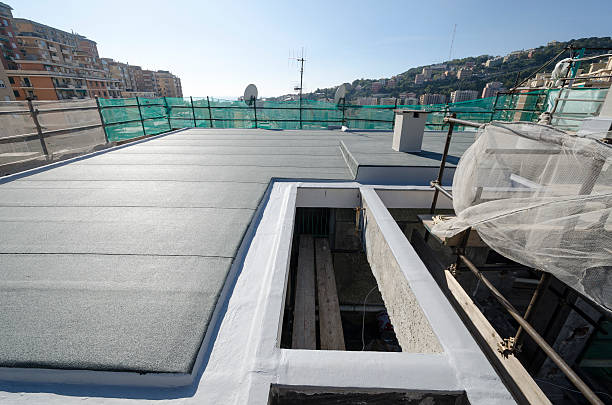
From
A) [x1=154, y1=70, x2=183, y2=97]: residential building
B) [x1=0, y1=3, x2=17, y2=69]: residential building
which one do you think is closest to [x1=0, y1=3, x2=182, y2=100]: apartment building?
[x1=0, y1=3, x2=17, y2=69]: residential building

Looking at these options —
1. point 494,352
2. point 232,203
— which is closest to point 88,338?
point 232,203

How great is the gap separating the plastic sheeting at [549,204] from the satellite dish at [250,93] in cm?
1223

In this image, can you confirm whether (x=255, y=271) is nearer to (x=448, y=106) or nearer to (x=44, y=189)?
(x=44, y=189)

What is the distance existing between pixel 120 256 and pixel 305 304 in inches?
142

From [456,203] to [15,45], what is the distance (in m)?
82.0

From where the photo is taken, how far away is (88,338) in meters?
1.59

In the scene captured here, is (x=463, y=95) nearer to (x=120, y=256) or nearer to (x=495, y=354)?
(x=495, y=354)

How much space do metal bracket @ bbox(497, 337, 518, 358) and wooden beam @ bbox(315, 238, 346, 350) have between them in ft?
8.34

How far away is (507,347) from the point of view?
2.11 m

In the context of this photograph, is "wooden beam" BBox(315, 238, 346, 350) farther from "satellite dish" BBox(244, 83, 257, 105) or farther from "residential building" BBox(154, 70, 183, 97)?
"residential building" BBox(154, 70, 183, 97)

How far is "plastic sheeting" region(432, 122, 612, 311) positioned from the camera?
148 cm

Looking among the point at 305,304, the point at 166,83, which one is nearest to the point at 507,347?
the point at 305,304

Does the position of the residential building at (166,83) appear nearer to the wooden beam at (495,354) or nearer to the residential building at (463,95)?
the residential building at (463,95)

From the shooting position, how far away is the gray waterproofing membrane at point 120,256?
1.55 metres
